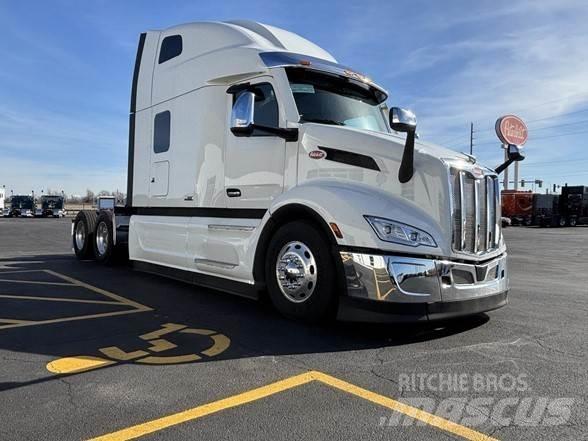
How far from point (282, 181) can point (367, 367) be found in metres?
2.47

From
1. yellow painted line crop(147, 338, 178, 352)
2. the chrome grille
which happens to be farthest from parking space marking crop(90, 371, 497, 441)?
the chrome grille

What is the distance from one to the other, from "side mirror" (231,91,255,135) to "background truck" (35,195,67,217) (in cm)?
5774

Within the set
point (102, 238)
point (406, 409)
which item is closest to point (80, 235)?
point (102, 238)

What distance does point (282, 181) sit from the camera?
5.71 meters

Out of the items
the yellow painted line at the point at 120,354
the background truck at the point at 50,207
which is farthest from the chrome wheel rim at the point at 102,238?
the background truck at the point at 50,207

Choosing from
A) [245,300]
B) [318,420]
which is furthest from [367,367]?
[245,300]

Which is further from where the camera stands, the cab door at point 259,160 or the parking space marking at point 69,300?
the cab door at point 259,160

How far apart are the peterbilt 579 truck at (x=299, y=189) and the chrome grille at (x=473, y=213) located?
0.06 feet

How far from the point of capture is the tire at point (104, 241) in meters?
9.70

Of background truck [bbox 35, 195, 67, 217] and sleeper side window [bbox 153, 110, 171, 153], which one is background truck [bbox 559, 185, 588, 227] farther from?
background truck [bbox 35, 195, 67, 217]

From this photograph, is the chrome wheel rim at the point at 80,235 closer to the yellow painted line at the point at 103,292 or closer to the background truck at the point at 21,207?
the yellow painted line at the point at 103,292

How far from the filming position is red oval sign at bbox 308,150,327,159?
5.34 metres

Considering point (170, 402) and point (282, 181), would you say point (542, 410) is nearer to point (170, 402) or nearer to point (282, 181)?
point (170, 402)

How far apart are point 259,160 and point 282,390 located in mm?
3141
